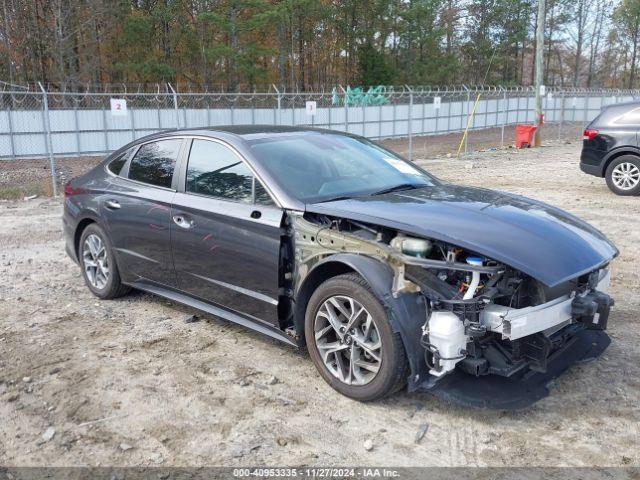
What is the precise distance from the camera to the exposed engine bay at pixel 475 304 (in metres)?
3.21

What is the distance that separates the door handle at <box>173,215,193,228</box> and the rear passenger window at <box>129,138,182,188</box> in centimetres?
34

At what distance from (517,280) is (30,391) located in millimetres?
3036

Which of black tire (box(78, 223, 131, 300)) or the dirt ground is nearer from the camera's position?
the dirt ground

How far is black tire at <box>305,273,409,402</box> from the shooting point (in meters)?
3.31

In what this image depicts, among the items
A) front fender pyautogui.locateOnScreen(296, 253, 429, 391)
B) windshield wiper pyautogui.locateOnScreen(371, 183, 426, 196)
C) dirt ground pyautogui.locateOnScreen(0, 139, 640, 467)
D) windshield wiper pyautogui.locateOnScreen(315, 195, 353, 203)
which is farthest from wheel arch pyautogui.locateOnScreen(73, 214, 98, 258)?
front fender pyautogui.locateOnScreen(296, 253, 429, 391)

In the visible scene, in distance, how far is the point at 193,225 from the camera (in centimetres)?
440

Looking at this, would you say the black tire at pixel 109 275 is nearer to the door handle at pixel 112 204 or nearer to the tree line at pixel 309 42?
the door handle at pixel 112 204

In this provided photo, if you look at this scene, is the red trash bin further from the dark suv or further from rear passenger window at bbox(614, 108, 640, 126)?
rear passenger window at bbox(614, 108, 640, 126)

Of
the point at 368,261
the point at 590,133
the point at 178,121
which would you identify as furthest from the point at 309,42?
the point at 368,261

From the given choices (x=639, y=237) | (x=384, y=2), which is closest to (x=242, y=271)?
(x=639, y=237)

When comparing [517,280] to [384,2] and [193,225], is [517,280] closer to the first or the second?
[193,225]

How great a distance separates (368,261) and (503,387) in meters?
1.02

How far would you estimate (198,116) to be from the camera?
21688 millimetres

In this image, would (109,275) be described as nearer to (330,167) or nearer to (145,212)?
(145,212)
